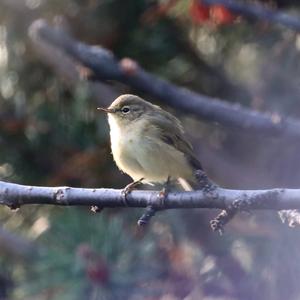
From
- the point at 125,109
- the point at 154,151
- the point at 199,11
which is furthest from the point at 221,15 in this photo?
the point at 154,151

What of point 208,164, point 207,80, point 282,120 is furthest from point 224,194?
point 207,80

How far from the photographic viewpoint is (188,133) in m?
5.20

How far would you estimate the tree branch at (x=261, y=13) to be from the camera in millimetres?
4523

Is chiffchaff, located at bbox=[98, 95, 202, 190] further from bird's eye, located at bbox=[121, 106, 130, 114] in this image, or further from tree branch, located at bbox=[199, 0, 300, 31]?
tree branch, located at bbox=[199, 0, 300, 31]

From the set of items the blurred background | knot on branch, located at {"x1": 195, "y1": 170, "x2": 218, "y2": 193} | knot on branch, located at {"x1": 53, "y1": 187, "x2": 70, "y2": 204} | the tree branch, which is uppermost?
the tree branch

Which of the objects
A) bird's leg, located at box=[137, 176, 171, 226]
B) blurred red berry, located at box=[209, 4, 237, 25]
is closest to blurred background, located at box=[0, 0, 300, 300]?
blurred red berry, located at box=[209, 4, 237, 25]

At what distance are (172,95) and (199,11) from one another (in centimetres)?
46

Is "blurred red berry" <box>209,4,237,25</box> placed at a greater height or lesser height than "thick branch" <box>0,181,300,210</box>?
greater

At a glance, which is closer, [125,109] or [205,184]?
[205,184]

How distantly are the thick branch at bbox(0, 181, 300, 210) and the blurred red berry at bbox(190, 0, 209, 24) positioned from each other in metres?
1.55

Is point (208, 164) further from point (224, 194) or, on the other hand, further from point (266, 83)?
point (224, 194)

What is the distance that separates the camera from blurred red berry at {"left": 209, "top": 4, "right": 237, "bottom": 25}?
15.3ft

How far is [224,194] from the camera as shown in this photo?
3193 millimetres

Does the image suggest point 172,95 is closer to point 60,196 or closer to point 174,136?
point 174,136
